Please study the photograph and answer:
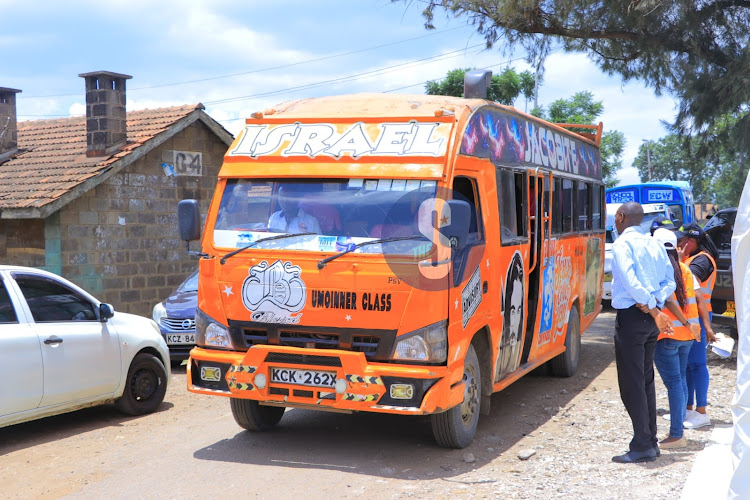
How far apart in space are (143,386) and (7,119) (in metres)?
11.8

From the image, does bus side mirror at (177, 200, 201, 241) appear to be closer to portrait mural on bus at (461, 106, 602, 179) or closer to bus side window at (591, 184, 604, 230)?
portrait mural on bus at (461, 106, 602, 179)

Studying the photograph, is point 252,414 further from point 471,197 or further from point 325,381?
point 471,197

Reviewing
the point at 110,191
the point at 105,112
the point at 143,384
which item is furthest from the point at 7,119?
the point at 143,384

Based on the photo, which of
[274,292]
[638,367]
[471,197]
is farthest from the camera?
[471,197]

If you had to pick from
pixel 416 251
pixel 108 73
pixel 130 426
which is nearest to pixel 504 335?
pixel 416 251

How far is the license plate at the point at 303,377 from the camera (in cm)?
622

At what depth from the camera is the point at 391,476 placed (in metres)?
6.09

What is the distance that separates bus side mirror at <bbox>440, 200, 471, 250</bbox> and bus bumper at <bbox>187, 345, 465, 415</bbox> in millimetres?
1017

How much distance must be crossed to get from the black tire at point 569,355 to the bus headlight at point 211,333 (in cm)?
519

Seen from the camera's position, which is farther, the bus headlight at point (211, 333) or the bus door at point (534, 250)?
the bus door at point (534, 250)

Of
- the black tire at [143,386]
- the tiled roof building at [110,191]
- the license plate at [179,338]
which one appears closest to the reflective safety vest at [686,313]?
the black tire at [143,386]

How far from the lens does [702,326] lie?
766 centimetres

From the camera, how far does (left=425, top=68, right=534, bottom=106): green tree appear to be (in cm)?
3475

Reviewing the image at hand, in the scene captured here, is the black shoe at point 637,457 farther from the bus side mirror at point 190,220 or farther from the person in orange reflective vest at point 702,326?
the bus side mirror at point 190,220
